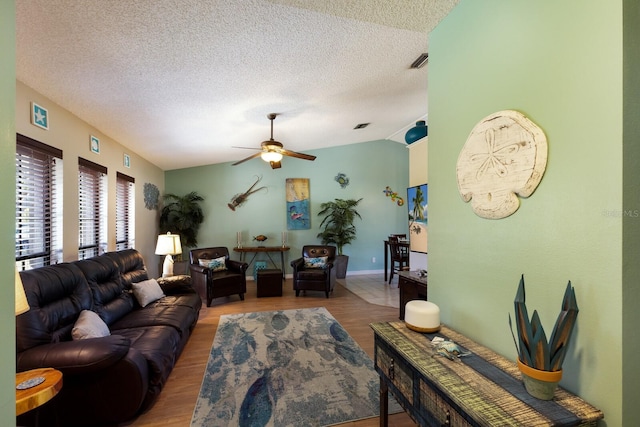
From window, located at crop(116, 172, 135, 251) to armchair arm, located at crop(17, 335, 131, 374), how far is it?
2.64 metres

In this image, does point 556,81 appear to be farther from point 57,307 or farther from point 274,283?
point 274,283

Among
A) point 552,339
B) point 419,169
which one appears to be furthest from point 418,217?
point 552,339

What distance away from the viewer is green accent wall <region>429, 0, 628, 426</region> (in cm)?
82

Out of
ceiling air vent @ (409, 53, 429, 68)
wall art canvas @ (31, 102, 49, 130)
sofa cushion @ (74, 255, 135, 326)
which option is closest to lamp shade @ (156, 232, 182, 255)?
sofa cushion @ (74, 255, 135, 326)

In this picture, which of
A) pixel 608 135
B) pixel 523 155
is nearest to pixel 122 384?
pixel 523 155

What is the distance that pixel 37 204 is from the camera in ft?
7.91

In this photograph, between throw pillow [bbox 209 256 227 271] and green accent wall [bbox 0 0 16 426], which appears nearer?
green accent wall [bbox 0 0 16 426]

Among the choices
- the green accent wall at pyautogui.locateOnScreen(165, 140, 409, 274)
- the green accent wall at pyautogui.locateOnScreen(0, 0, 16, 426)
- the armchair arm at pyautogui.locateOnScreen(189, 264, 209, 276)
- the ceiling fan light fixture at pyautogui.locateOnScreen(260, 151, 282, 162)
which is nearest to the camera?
the green accent wall at pyautogui.locateOnScreen(0, 0, 16, 426)

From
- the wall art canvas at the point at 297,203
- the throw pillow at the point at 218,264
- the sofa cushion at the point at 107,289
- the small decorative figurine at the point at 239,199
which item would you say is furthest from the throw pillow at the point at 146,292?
the wall art canvas at the point at 297,203

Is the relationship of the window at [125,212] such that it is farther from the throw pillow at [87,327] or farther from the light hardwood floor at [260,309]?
the throw pillow at [87,327]

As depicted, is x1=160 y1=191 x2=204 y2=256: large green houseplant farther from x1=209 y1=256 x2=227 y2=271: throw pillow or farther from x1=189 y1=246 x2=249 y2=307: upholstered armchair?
x1=209 y1=256 x2=227 y2=271: throw pillow

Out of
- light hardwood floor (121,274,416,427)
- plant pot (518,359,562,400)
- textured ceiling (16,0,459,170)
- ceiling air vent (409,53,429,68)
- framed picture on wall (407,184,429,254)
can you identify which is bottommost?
light hardwood floor (121,274,416,427)

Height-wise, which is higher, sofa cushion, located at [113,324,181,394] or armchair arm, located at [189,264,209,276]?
armchair arm, located at [189,264,209,276]

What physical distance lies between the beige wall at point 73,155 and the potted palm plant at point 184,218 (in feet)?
2.30
